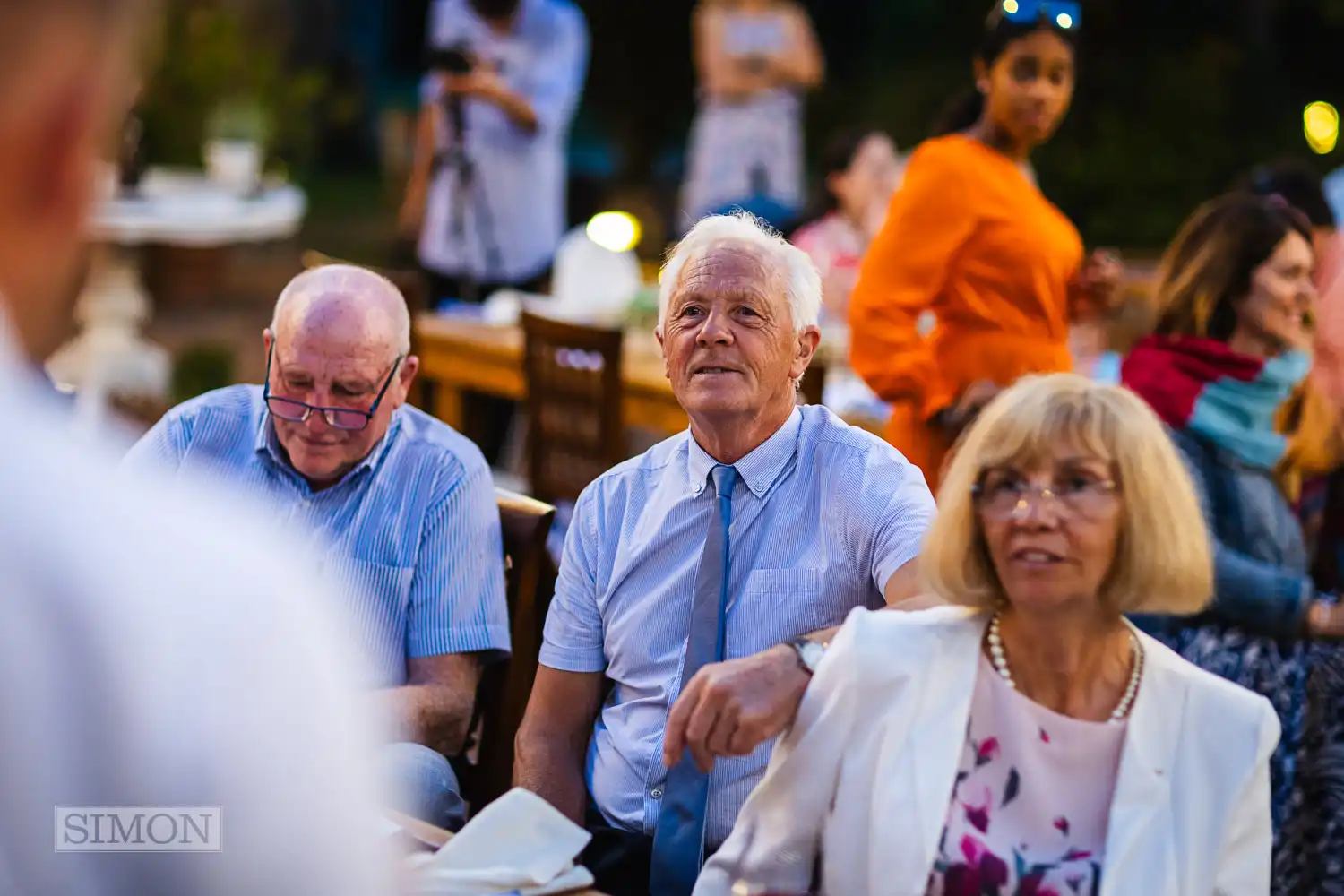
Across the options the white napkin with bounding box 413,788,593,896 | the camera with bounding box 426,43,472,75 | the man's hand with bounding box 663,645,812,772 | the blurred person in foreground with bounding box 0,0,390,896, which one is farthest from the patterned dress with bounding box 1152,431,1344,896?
the camera with bounding box 426,43,472,75

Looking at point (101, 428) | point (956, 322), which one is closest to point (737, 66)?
point (956, 322)

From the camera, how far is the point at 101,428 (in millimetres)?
669

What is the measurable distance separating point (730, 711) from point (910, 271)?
1.70 metres

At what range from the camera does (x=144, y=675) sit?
23.7 inches

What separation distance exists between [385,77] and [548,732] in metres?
13.8

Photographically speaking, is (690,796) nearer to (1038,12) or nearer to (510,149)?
(1038,12)

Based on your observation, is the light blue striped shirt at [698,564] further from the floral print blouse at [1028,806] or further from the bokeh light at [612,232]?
the bokeh light at [612,232]

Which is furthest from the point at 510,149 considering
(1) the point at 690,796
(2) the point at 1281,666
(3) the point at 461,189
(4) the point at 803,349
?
(1) the point at 690,796

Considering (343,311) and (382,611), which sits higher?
(343,311)

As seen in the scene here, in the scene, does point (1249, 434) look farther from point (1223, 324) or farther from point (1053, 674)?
point (1053, 674)

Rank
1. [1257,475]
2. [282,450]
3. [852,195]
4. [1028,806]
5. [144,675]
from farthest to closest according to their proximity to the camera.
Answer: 1. [852,195]
2. [1257,475]
3. [282,450]
4. [1028,806]
5. [144,675]

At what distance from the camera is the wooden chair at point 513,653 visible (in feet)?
9.00

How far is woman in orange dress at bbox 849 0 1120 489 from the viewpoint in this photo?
3348 millimetres

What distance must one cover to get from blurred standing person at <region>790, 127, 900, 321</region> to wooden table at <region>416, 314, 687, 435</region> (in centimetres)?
95
